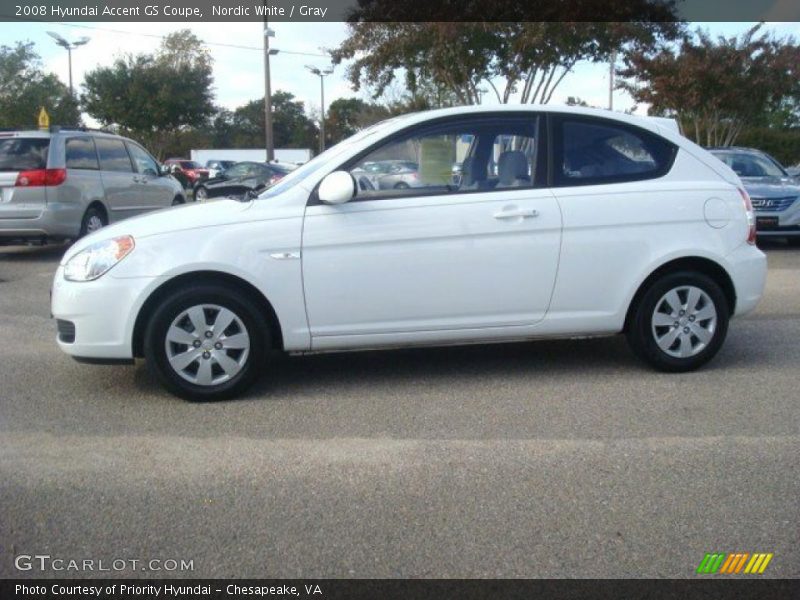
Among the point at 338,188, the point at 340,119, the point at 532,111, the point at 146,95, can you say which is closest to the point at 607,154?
the point at 532,111

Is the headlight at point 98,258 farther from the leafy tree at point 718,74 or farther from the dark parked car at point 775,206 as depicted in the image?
the leafy tree at point 718,74

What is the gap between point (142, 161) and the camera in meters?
13.6

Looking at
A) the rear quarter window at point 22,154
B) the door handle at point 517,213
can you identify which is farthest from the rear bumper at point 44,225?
the door handle at point 517,213

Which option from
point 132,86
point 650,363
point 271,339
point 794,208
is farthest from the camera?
point 132,86

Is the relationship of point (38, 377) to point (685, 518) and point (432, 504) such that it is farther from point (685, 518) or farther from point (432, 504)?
point (685, 518)

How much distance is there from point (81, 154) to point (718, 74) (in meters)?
20.6

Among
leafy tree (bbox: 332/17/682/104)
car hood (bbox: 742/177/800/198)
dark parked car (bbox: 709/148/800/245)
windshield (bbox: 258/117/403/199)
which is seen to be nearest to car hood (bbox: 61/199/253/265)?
windshield (bbox: 258/117/403/199)

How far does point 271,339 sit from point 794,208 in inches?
380

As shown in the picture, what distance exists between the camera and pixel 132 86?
42.0m

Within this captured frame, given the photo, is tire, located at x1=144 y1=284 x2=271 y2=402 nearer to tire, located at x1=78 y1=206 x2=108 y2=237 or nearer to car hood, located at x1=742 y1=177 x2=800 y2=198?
tire, located at x1=78 y1=206 x2=108 y2=237

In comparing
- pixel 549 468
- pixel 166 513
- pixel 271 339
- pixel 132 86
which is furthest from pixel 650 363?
pixel 132 86

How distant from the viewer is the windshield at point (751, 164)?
45.2 feet

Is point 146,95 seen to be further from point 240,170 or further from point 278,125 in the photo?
point 278,125
